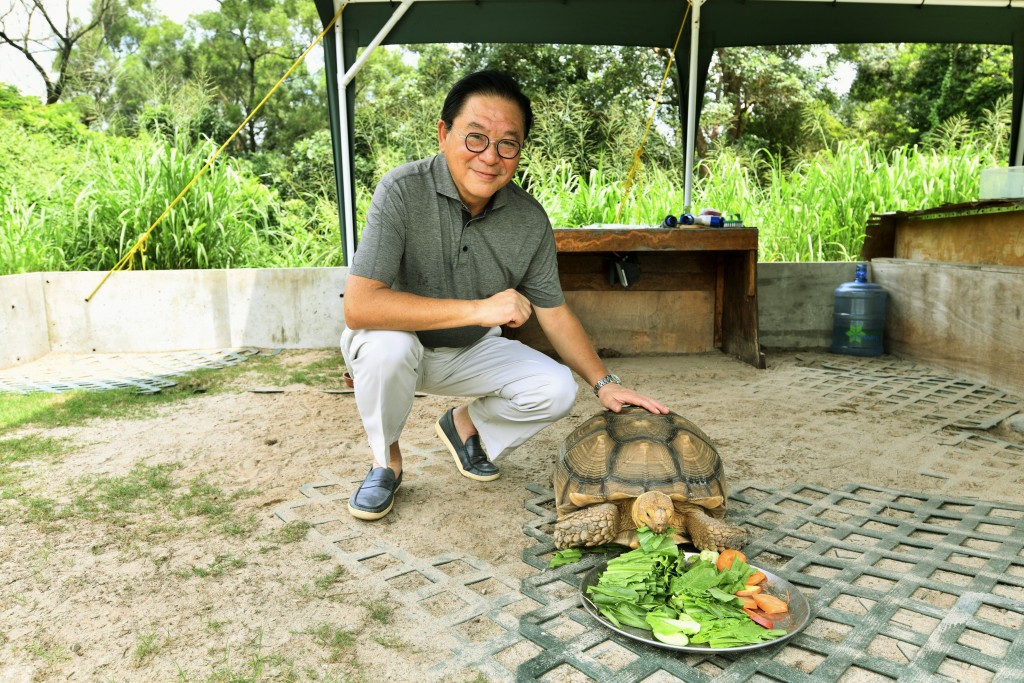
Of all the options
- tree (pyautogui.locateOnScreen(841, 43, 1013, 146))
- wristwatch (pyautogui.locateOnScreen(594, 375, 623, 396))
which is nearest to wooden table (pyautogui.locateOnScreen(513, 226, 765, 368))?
wristwatch (pyautogui.locateOnScreen(594, 375, 623, 396))

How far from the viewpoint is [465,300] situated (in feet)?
7.86

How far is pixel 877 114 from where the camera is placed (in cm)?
1703

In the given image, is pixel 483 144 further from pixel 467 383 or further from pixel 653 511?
pixel 653 511

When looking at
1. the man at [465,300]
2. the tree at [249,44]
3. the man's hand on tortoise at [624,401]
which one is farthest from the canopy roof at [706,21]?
the tree at [249,44]

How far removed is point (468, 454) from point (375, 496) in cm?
55

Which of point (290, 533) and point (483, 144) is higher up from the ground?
point (483, 144)

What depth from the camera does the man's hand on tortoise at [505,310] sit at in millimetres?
2182

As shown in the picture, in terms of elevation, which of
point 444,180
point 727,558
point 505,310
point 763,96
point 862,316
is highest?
point 763,96

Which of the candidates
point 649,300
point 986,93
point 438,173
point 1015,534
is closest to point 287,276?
point 649,300

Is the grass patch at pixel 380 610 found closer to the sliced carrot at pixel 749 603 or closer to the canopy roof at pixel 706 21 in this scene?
the sliced carrot at pixel 749 603

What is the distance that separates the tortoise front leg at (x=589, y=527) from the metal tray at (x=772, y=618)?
0.11 metres

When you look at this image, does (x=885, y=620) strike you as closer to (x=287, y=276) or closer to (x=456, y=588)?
(x=456, y=588)

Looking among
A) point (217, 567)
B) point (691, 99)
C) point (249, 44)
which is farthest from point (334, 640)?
point (249, 44)

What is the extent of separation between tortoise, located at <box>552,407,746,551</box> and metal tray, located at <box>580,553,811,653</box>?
13cm
